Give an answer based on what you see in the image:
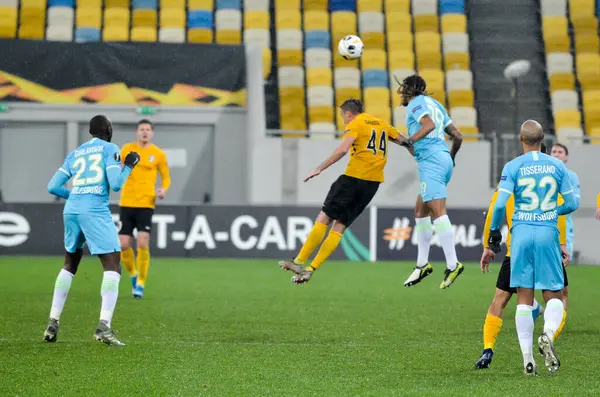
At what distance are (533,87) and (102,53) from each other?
1051cm

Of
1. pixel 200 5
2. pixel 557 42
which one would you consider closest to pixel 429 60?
→ pixel 557 42

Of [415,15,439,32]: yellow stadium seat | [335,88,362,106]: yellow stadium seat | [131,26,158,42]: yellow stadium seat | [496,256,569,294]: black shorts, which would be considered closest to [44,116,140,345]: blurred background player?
[496,256,569,294]: black shorts

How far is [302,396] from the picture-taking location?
6523 mm

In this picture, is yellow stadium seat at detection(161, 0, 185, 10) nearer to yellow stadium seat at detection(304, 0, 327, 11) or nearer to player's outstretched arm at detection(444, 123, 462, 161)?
yellow stadium seat at detection(304, 0, 327, 11)

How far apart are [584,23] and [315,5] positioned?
6.88 metres

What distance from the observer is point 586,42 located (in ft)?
86.7

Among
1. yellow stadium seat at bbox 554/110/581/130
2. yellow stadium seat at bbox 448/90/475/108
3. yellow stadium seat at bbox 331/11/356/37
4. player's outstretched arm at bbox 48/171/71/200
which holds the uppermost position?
yellow stadium seat at bbox 331/11/356/37

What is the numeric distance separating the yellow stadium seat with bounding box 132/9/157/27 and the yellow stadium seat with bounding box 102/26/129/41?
0.37 metres

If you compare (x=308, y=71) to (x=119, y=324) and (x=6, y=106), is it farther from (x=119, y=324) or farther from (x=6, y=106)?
(x=119, y=324)

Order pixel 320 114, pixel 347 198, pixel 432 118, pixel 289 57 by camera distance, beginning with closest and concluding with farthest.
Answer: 1. pixel 432 118
2. pixel 347 198
3. pixel 320 114
4. pixel 289 57

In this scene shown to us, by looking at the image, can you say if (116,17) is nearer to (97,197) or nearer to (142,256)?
(142,256)

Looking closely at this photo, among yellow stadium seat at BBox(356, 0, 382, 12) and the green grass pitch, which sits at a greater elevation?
yellow stadium seat at BBox(356, 0, 382, 12)

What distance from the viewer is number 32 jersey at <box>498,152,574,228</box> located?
24.2 ft

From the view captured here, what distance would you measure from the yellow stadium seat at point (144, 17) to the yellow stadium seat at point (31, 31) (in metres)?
2.26
